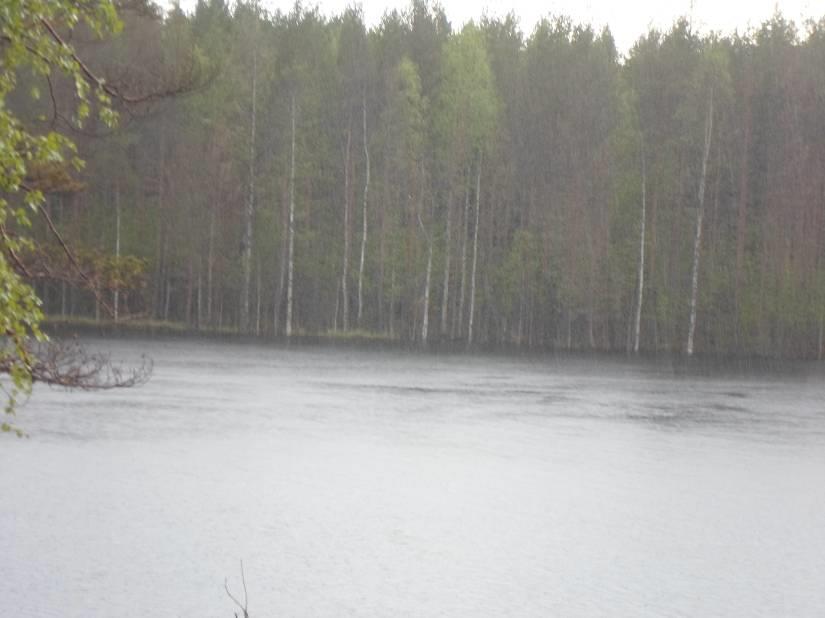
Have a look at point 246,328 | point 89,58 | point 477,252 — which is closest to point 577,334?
point 477,252

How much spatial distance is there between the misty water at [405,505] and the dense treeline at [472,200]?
22259 millimetres

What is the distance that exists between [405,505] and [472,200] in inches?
1425

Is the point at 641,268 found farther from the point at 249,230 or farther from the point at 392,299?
the point at 249,230

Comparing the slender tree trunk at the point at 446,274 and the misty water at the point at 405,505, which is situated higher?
the slender tree trunk at the point at 446,274

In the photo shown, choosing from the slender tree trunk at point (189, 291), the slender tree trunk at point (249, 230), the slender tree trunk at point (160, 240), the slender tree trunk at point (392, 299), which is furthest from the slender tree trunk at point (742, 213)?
the slender tree trunk at point (160, 240)

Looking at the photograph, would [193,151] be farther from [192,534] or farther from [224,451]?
[192,534]

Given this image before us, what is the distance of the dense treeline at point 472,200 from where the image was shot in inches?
1767

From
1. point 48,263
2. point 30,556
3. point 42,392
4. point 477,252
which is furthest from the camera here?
point 477,252

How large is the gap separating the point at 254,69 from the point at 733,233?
1673 centimetres

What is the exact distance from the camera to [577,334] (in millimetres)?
47969

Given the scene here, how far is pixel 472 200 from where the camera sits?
48562 mm

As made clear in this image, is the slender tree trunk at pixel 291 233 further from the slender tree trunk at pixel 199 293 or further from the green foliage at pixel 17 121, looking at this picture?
the green foliage at pixel 17 121

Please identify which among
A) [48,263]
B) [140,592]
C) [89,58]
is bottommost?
[140,592]

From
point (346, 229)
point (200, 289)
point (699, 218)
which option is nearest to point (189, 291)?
point (200, 289)
